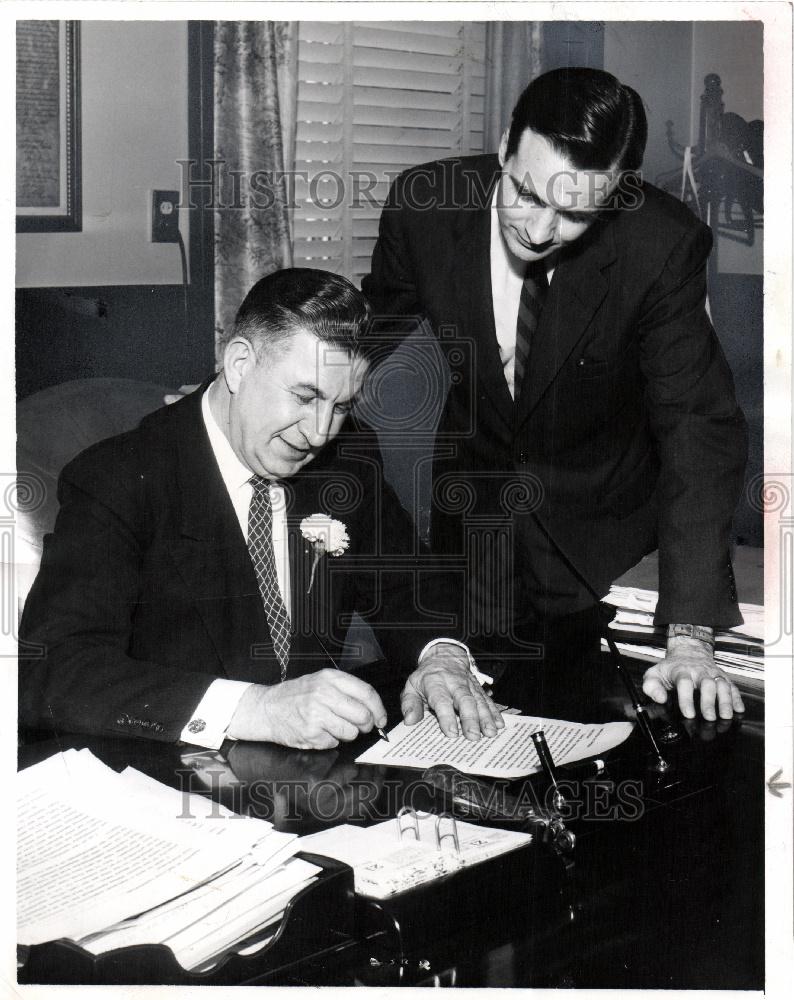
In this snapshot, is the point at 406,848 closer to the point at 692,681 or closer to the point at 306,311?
the point at 692,681

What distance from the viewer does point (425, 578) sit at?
240 centimetres

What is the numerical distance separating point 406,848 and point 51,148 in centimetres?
206

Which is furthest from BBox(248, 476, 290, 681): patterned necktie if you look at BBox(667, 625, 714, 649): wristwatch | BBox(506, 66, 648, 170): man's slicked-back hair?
BBox(506, 66, 648, 170): man's slicked-back hair

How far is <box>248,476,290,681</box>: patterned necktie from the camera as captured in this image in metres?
2.07

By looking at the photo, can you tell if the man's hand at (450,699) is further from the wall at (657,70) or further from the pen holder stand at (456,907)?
the wall at (657,70)

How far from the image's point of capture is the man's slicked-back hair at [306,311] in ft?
6.54

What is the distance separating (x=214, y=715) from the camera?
1705 millimetres

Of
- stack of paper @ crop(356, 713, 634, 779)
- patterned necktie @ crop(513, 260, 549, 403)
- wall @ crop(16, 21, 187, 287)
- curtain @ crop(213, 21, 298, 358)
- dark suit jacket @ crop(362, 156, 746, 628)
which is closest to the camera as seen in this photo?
stack of paper @ crop(356, 713, 634, 779)

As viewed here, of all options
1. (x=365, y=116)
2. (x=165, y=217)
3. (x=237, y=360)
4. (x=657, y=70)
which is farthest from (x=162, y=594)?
(x=365, y=116)

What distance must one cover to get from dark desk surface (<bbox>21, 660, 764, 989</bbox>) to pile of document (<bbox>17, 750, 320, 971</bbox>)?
0.28 ft

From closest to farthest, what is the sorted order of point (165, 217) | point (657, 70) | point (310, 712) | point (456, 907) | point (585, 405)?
point (456, 907) → point (310, 712) → point (585, 405) → point (657, 70) → point (165, 217)

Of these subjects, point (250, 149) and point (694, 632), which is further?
point (250, 149)

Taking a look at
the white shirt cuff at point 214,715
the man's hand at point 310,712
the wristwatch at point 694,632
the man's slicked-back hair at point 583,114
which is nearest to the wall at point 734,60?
the man's slicked-back hair at point 583,114

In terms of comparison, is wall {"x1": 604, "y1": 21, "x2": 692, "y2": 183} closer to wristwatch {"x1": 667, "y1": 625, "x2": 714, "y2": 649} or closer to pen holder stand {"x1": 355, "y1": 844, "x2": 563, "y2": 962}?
wristwatch {"x1": 667, "y1": 625, "x2": 714, "y2": 649}
